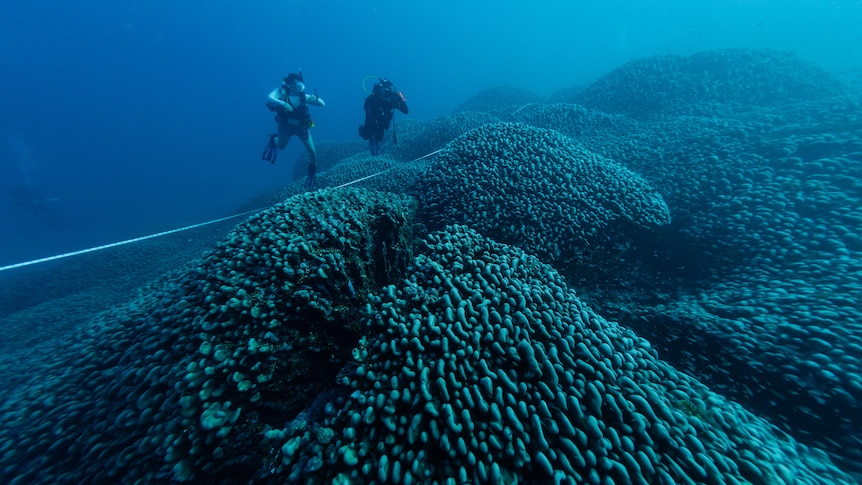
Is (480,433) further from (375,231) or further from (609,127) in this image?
(609,127)

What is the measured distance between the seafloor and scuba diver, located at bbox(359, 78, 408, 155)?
6385mm

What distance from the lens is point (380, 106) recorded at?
1159 cm

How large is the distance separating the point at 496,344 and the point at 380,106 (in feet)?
36.5

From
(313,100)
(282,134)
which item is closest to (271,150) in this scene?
(282,134)

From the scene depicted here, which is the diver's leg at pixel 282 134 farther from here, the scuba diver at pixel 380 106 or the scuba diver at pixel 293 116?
the scuba diver at pixel 380 106

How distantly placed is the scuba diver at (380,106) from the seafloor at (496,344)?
638cm

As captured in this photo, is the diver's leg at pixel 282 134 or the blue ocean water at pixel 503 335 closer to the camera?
the blue ocean water at pixel 503 335

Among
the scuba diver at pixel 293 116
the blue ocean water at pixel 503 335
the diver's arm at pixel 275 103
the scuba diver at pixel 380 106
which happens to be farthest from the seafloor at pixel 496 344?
the diver's arm at pixel 275 103

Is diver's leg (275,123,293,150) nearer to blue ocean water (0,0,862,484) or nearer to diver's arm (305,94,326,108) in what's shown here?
diver's arm (305,94,326,108)

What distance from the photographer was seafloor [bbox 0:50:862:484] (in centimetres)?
222

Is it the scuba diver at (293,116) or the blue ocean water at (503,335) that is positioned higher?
the scuba diver at (293,116)

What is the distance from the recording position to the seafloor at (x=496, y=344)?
222cm

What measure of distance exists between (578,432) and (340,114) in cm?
Answer: 9174

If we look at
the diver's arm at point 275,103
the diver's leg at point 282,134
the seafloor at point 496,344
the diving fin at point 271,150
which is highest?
the diver's arm at point 275,103
